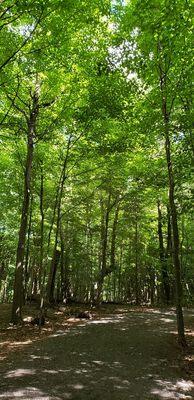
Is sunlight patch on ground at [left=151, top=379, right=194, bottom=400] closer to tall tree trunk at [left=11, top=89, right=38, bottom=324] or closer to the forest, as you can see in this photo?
the forest

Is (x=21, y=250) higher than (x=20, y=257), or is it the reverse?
(x=21, y=250)

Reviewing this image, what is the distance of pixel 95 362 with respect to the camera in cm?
980

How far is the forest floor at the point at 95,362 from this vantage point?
7559 mm

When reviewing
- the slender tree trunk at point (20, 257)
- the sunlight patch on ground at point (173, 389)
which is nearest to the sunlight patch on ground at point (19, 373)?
the sunlight patch on ground at point (173, 389)

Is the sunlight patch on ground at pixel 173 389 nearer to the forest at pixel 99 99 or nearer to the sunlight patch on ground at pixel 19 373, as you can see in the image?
the sunlight patch on ground at pixel 19 373

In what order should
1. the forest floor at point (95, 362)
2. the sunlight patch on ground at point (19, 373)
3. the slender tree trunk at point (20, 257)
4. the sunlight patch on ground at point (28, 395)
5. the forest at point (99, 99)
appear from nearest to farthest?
the sunlight patch on ground at point (28, 395)
the forest floor at point (95, 362)
the sunlight patch on ground at point (19, 373)
the forest at point (99, 99)
the slender tree trunk at point (20, 257)

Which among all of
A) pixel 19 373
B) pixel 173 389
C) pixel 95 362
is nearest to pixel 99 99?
pixel 95 362

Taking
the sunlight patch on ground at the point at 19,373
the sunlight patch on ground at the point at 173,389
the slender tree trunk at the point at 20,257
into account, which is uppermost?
the slender tree trunk at the point at 20,257

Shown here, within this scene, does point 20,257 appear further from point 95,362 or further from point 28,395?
point 28,395

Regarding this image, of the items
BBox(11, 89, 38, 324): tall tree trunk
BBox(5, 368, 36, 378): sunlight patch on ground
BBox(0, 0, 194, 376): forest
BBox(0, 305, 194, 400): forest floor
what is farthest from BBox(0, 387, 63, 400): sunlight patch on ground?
BBox(11, 89, 38, 324): tall tree trunk

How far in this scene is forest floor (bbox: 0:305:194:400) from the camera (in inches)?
298

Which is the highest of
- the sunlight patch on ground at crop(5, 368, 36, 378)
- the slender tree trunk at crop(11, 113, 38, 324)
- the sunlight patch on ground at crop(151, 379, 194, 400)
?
the slender tree trunk at crop(11, 113, 38, 324)

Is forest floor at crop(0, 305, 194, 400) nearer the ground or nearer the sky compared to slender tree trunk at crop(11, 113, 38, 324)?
nearer the ground

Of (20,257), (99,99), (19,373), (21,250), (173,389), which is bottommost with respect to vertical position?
(173,389)
